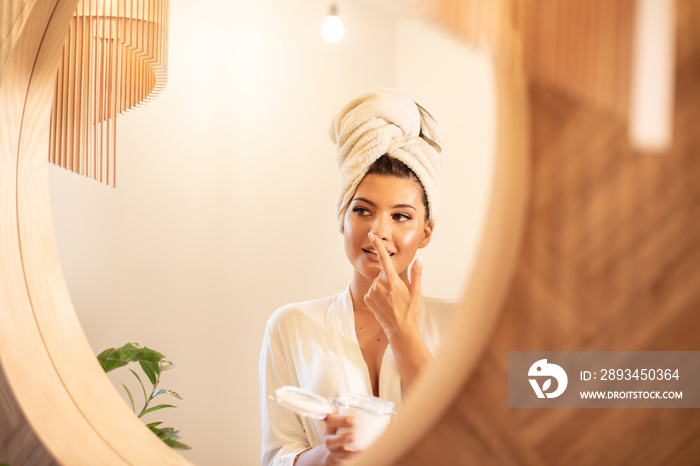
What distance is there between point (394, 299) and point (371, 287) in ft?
0.17

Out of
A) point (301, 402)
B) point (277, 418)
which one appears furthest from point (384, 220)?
point (301, 402)

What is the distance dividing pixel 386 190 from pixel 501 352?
0.67 meters

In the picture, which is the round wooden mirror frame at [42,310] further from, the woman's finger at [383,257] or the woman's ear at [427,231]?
the woman's ear at [427,231]

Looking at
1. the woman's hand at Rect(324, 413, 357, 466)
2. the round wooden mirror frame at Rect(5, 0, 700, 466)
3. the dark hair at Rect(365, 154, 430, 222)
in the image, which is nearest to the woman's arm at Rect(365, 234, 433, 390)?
the dark hair at Rect(365, 154, 430, 222)

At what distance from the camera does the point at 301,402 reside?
589 millimetres

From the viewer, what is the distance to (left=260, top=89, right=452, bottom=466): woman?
0.99 m

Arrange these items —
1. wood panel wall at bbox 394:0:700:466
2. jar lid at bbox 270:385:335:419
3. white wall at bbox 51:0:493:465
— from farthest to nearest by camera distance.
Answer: white wall at bbox 51:0:493:465 < jar lid at bbox 270:385:335:419 < wood panel wall at bbox 394:0:700:466

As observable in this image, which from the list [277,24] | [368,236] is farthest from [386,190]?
[277,24]

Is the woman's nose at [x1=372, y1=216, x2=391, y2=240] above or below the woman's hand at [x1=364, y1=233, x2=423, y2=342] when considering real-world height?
above

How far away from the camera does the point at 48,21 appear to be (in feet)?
2.46

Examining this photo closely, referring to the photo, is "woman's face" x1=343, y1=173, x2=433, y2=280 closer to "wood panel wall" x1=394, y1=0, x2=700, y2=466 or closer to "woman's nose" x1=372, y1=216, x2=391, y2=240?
"woman's nose" x1=372, y1=216, x2=391, y2=240

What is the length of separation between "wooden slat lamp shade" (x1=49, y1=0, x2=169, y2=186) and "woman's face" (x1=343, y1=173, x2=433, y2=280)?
1.39 feet

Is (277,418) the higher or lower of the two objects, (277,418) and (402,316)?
the lower

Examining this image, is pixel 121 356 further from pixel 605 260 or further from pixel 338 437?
pixel 605 260
